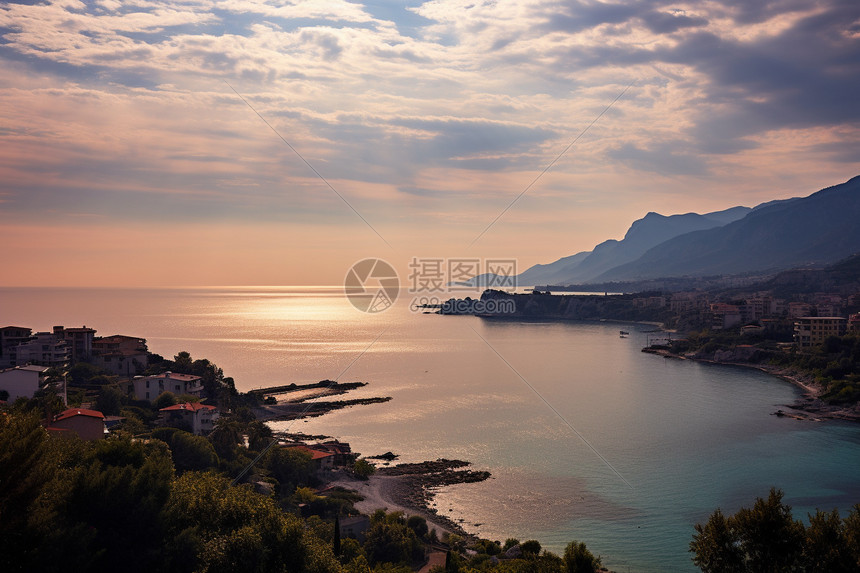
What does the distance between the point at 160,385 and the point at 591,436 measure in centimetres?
2155

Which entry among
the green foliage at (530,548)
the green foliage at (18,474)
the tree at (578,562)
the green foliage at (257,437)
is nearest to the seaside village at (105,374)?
the green foliage at (257,437)

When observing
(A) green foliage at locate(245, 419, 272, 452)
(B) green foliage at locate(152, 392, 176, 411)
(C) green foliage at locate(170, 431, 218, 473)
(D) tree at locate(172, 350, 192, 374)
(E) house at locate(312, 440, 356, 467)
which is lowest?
(E) house at locate(312, 440, 356, 467)

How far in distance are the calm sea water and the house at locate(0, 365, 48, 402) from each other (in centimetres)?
1250

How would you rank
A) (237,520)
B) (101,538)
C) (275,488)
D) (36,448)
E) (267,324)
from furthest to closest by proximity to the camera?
1. (267,324)
2. (275,488)
3. (237,520)
4. (101,538)
5. (36,448)

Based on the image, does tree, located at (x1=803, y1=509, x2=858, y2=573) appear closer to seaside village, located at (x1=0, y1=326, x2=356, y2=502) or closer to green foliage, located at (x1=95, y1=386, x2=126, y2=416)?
seaside village, located at (x1=0, y1=326, x2=356, y2=502)

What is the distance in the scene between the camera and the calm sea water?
20.2 meters

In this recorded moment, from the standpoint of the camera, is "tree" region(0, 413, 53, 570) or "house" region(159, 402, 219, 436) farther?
"house" region(159, 402, 219, 436)

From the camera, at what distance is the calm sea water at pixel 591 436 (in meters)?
20.2

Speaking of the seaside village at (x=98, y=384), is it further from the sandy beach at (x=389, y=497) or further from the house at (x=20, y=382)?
the sandy beach at (x=389, y=497)

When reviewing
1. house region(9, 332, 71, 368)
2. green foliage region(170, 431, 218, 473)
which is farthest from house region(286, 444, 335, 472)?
house region(9, 332, 71, 368)

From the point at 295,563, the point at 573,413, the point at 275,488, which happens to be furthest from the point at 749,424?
the point at 295,563

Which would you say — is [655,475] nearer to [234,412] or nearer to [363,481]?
[363,481]

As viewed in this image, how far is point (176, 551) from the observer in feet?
30.8

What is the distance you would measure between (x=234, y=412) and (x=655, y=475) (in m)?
Result: 19.9
